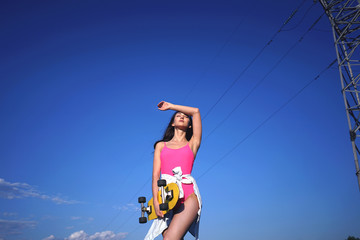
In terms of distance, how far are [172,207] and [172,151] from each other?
791mm

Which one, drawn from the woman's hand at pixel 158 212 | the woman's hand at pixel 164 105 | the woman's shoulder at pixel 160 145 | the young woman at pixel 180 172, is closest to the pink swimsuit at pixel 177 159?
the young woman at pixel 180 172

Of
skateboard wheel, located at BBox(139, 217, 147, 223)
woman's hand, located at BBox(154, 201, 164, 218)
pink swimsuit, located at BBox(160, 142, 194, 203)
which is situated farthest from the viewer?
pink swimsuit, located at BBox(160, 142, 194, 203)

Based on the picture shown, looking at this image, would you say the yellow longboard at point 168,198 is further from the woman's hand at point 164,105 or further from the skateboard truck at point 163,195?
the woman's hand at point 164,105

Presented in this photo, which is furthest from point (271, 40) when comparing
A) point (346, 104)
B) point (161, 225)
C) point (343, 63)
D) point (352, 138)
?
point (161, 225)

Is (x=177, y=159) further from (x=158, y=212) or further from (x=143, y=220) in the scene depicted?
(x=143, y=220)

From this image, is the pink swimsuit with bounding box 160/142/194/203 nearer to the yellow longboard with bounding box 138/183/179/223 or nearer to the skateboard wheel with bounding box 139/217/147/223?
the yellow longboard with bounding box 138/183/179/223

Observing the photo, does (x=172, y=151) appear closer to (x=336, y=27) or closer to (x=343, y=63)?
(x=343, y=63)

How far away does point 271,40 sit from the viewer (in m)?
16.7

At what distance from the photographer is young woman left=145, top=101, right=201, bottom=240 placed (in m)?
2.95

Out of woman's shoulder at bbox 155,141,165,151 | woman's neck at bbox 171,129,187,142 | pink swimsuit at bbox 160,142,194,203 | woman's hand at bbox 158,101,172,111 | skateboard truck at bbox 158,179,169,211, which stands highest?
woman's hand at bbox 158,101,172,111

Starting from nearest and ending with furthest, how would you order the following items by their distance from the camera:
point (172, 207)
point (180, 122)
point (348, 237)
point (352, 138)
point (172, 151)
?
1. point (172, 207)
2. point (172, 151)
3. point (180, 122)
4. point (352, 138)
5. point (348, 237)

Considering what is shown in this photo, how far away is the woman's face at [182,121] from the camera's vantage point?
12.4 ft

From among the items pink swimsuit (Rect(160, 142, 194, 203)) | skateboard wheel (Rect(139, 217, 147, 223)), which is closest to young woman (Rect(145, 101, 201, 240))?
pink swimsuit (Rect(160, 142, 194, 203))

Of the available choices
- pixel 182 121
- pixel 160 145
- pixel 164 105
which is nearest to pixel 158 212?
pixel 160 145
